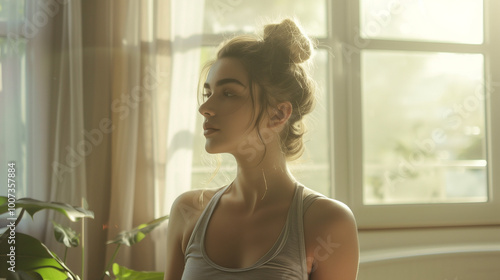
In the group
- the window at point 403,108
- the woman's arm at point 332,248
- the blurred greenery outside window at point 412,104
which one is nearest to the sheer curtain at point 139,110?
the window at point 403,108

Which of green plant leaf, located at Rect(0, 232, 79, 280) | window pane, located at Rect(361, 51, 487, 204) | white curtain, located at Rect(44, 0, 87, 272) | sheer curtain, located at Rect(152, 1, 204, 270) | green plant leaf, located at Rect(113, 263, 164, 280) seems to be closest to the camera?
green plant leaf, located at Rect(0, 232, 79, 280)

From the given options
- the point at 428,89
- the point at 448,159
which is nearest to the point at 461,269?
the point at 448,159

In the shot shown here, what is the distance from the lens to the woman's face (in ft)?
3.58

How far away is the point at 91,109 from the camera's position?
201 centimetres

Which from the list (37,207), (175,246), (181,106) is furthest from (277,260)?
(181,106)

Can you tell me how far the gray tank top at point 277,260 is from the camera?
100 cm

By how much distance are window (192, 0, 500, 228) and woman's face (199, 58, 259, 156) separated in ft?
4.14

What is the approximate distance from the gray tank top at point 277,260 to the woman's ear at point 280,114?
176mm

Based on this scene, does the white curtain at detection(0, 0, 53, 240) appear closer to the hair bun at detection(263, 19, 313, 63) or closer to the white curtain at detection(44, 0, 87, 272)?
the white curtain at detection(44, 0, 87, 272)

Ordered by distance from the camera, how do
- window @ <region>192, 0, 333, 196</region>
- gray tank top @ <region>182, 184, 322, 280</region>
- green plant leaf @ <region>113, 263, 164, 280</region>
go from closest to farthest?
gray tank top @ <region>182, 184, 322, 280</region> < green plant leaf @ <region>113, 263, 164, 280</region> < window @ <region>192, 0, 333, 196</region>

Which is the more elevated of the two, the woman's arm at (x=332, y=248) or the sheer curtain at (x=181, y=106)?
the sheer curtain at (x=181, y=106)

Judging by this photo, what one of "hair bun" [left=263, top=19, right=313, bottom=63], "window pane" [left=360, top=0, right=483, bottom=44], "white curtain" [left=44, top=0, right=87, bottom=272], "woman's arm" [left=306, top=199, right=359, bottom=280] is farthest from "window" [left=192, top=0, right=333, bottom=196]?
"woman's arm" [left=306, top=199, right=359, bottom=280]

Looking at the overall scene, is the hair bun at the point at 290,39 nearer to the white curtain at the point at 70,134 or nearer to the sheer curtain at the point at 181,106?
the sheer curtain at the point at 181,106

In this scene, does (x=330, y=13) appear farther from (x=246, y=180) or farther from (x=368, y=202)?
(x=246, y=180)
